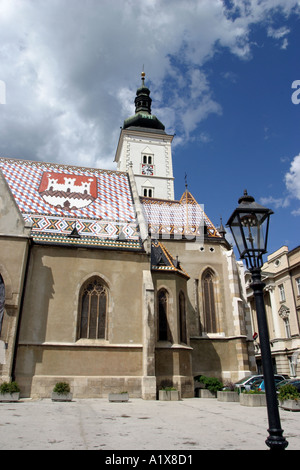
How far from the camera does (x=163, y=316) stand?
20.2m

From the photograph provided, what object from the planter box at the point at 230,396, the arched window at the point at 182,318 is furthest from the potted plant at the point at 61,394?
the arched window at the point at 182,318

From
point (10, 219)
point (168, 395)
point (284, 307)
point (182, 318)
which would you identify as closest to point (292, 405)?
point (168, 395)

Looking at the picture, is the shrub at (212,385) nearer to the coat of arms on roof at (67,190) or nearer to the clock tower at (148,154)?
the coat of arms on roof at (67,190)

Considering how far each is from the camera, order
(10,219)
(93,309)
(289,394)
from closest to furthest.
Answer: (289,394)
(10,219)
(93,309)

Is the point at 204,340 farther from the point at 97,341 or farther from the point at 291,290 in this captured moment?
the point at 291,290

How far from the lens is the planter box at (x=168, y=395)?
55.6 feet

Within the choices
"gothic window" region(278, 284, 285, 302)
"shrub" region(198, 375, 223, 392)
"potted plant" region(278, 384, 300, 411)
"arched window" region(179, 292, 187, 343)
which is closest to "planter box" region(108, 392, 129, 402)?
"arched window" region(179, 292, 187, 343)

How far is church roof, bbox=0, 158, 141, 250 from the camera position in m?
21.2

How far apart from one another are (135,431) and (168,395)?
9780 millimetres

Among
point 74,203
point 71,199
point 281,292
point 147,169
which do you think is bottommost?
point 281,292

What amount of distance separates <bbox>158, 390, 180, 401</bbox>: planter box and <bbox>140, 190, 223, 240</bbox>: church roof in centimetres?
1274

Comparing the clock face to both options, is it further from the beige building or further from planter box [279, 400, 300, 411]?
planter box [279, 400, 300, 411]

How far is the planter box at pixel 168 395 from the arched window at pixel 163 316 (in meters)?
3.14

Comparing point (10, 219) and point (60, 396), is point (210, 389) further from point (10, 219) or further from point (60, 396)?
point (10, 219)
